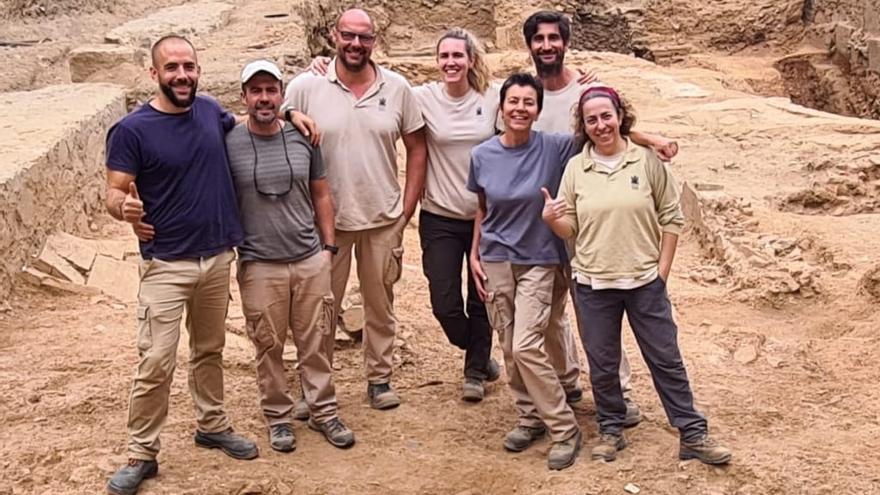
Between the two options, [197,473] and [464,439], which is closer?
[197,473]

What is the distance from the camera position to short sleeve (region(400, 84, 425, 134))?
4.88 metres

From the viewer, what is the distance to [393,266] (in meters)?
5.05

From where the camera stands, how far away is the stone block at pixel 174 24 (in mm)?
11648

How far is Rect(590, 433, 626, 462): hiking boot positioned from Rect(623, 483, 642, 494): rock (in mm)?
199

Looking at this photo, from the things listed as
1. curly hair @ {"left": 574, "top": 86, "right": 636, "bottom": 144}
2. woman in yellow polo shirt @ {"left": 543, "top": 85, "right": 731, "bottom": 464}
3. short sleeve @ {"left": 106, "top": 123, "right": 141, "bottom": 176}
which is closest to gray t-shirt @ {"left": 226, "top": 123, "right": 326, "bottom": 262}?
short sleeve @ {"left": 106, "top": 123, "right": 141, "bottom": 176}

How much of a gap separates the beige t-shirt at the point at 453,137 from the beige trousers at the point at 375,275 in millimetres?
241

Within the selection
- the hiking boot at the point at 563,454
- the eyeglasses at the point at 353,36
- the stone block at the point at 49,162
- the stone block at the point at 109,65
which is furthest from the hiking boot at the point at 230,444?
the stone block at the point at 109,65

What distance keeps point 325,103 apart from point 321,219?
520 millimetres

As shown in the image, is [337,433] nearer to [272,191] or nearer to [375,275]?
[375,275]

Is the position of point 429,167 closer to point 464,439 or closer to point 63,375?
point 464,439

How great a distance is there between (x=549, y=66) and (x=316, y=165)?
1160mm

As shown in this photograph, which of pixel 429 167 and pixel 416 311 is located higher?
pixel 429 167

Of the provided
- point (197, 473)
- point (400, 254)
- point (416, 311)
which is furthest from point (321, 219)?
point (416, 311)

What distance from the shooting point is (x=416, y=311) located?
6789 millimetres
